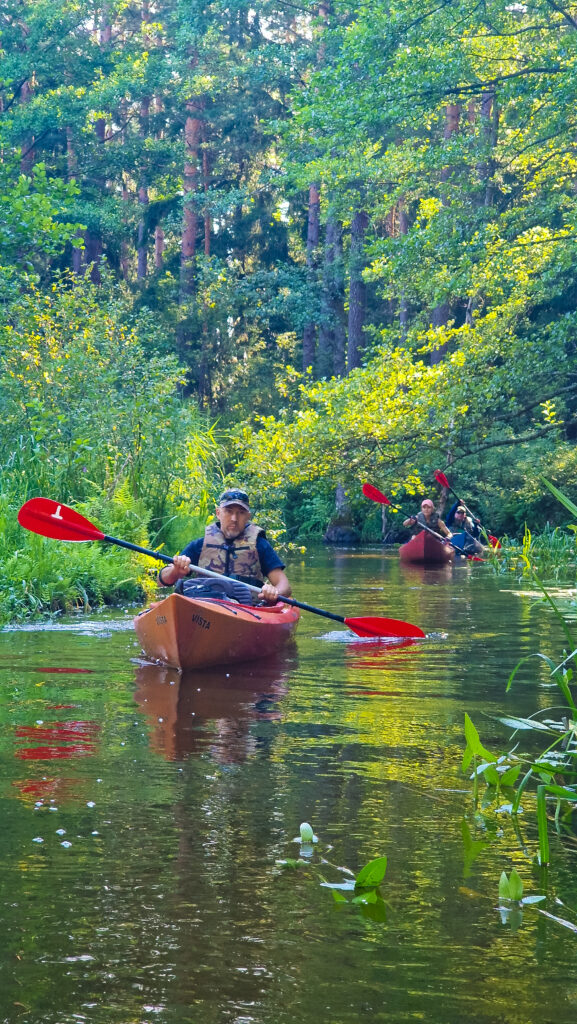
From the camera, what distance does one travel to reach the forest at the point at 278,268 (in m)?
14.0

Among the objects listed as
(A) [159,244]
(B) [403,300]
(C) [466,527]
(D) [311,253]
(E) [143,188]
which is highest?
(E) [143,188]

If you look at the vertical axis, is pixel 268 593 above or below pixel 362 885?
above

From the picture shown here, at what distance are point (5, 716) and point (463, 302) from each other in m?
25.1

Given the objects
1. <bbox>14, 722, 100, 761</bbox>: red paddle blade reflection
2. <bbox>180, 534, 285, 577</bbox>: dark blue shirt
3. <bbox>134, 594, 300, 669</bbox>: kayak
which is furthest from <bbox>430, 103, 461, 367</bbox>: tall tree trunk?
<bbox>14, 722, 100, 761</bbox>: red paddle blade reflection

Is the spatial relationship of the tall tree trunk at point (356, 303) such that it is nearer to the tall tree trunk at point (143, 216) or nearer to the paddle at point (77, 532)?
the tall tree trunk at point (143, 216)

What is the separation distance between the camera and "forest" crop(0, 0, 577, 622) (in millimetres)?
14008

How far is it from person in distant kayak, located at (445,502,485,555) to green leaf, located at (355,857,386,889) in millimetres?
17639

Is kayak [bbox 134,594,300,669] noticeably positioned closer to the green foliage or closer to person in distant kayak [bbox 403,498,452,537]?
the green foliage

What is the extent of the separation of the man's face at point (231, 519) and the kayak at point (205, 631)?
2.35 ft

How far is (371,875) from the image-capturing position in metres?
3.45

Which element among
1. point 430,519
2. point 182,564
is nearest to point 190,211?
point 430,519

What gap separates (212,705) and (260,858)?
126 inches

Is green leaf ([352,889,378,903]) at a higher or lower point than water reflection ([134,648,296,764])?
higher

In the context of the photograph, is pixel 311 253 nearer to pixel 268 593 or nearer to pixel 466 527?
pixel 466 527
